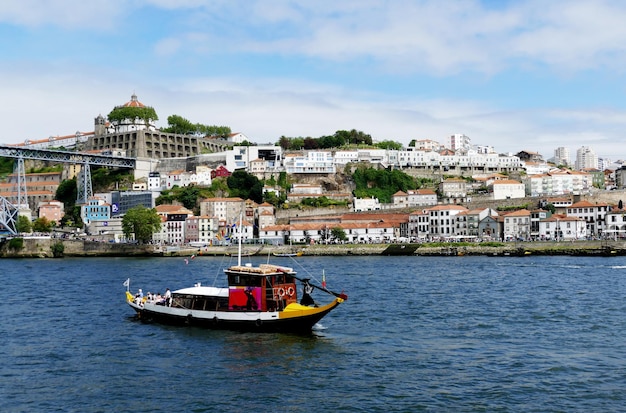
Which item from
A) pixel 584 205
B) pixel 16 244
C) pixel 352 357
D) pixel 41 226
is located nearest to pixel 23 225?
pixel 41 226

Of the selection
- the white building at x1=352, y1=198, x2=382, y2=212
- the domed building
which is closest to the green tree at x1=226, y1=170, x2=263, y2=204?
the white building at x1=352, y1=198, x2=382, y2=212

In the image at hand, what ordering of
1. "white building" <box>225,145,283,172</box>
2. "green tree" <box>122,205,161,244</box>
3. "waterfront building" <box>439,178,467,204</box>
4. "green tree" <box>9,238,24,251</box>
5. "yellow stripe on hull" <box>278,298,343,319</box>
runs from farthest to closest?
"white building" <box>225,145,283,172</box> < "waterfront building" <box>439,178,467,204</box> < "green tree" <box>122,205,161,244</box> < "green tree" <box>9,238,24,251</box> < "yellow stripe on hull" <box>278,298,343,319</box>

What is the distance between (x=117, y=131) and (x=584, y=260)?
86561 mm

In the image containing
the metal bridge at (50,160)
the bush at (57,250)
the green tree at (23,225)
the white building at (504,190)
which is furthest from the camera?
the white building at (504,190)

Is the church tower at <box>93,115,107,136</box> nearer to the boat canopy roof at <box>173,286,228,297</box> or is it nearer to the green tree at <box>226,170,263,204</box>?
the green tree at <box>226,170,263,204</box>

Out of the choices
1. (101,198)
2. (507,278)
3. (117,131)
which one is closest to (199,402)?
(507,278)

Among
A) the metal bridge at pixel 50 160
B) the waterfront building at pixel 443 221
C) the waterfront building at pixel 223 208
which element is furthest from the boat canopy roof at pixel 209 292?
the metal bridge at pixel 50 160

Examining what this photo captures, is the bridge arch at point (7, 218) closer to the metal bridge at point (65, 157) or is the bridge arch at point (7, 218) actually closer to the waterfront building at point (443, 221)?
the metal bridge at point (65, 157)

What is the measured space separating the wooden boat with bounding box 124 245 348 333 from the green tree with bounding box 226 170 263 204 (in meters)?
70.3

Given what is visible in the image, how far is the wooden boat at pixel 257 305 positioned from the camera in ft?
81.7

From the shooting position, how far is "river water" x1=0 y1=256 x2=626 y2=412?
55.7ft

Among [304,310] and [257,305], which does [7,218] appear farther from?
[304,310]

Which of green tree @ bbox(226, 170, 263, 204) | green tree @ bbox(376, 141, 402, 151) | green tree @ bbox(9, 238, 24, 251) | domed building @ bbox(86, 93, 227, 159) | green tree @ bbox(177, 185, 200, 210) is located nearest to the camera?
green tree @ bbox(9, 238, 24, 251)

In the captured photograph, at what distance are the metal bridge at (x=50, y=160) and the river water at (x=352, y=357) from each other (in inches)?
2130
